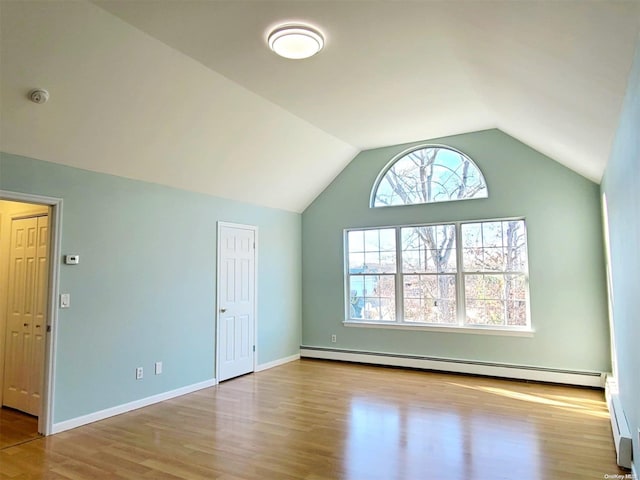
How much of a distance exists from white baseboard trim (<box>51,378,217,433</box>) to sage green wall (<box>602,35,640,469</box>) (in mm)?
4119

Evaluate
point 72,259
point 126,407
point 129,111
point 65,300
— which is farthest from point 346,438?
point 129,111

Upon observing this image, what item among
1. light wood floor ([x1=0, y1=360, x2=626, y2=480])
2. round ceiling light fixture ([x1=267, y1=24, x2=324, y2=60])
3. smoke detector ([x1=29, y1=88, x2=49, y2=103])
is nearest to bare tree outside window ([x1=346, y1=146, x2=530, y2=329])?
light wood floor ([x1=0, y1=360, x2=626, y2=480])

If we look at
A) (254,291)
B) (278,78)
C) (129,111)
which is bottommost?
(254,291)

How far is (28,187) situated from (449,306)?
4904mm

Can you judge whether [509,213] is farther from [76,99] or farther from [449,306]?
[76,99]

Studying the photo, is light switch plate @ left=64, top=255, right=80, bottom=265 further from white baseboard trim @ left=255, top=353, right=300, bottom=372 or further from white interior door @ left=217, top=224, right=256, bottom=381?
white baseboard trim @ left=255, top=353, right=300, bottom=372

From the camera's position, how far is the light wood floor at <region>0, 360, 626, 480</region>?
2805 millimetres

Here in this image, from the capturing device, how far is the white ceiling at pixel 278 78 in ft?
7.92

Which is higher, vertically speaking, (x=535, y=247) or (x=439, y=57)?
(x=439, y=57)

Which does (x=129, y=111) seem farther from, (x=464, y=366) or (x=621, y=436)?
(x=464, y=366)

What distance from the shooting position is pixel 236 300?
5516 millimetres

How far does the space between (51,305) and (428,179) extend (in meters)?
4.73

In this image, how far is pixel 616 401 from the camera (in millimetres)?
3521

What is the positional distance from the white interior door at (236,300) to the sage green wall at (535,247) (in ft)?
4.78
